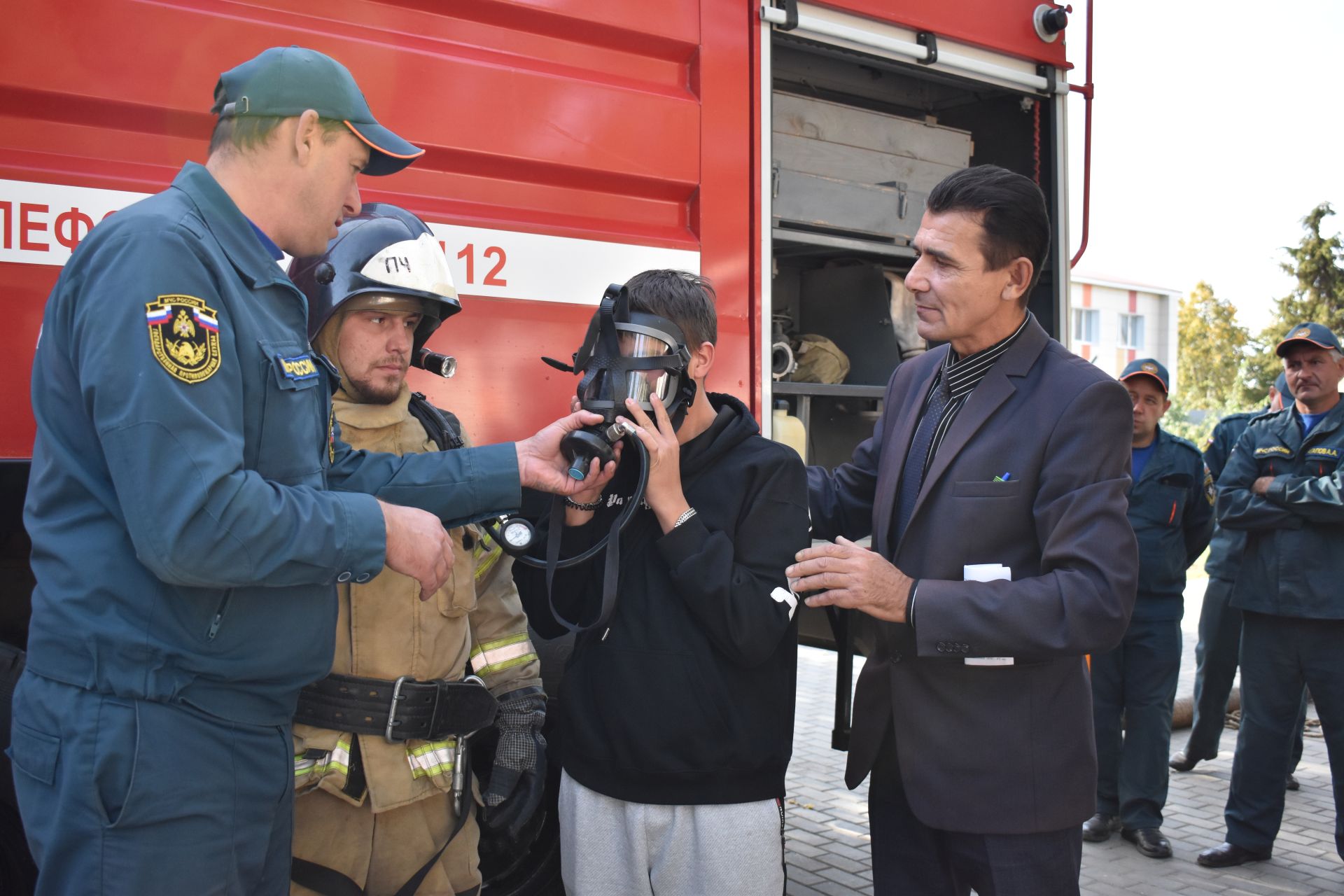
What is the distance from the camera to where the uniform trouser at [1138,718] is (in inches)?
179

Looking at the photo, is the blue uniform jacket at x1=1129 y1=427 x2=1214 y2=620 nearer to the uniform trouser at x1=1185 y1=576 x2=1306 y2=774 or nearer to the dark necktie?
the uniform trouser at x1=1185 y1=576 x2=1306 y2=774

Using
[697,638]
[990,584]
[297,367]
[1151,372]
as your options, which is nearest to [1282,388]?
[1151,372]

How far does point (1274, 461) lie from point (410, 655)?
13.1 feet

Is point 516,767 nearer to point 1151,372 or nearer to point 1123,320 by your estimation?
point 1151,372

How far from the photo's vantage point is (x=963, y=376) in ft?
7.64

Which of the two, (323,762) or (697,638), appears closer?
(323,762)

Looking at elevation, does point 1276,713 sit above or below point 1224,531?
below

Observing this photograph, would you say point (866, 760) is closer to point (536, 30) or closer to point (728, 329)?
point (728, 329)

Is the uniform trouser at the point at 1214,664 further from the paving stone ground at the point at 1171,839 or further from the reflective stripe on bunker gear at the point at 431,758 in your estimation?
the reflective stripe on bunker gear at the point at 431,758

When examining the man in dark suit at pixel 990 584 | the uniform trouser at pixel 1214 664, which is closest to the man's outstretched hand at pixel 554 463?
the man in dark suit at pixel 990 584

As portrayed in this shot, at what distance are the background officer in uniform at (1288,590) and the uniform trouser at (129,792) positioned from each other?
4059 mm

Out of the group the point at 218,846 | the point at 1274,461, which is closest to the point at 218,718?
the point at 218,846

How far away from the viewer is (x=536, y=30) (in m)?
2.79

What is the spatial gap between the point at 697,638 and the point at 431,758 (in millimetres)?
563
